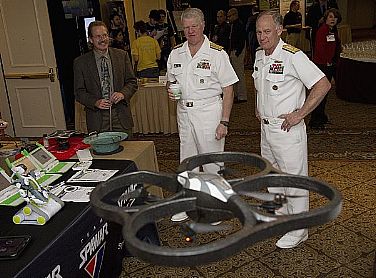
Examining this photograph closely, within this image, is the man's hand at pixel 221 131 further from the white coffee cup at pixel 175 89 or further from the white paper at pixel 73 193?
the white paper at pixel 73 193

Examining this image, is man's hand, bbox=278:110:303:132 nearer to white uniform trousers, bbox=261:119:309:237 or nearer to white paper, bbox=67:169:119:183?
white uniform trousers, bbox=261:119:309:237

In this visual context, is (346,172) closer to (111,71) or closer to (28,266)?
(111,71)

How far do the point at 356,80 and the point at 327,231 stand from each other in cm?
405

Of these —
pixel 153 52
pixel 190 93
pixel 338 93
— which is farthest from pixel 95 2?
pixel 190 93

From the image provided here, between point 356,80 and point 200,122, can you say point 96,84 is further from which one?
point 356,80

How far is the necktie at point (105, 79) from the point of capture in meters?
3.37

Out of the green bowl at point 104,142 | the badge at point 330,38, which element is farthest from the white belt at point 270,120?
the badge at point 330,38

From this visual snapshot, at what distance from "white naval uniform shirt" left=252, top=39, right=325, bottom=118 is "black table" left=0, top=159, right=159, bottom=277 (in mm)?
1154

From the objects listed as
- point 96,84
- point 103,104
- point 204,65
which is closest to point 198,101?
point 204,65

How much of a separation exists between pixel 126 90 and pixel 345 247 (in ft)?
6.11

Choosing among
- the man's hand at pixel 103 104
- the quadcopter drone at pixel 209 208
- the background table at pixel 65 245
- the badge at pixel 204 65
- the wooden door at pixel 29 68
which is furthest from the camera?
the wooden door at pixel 29 68

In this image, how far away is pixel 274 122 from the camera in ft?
A: 8.97

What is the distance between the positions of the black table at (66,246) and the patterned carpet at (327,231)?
0.43 metres

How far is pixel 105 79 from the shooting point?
3398 millimetres
